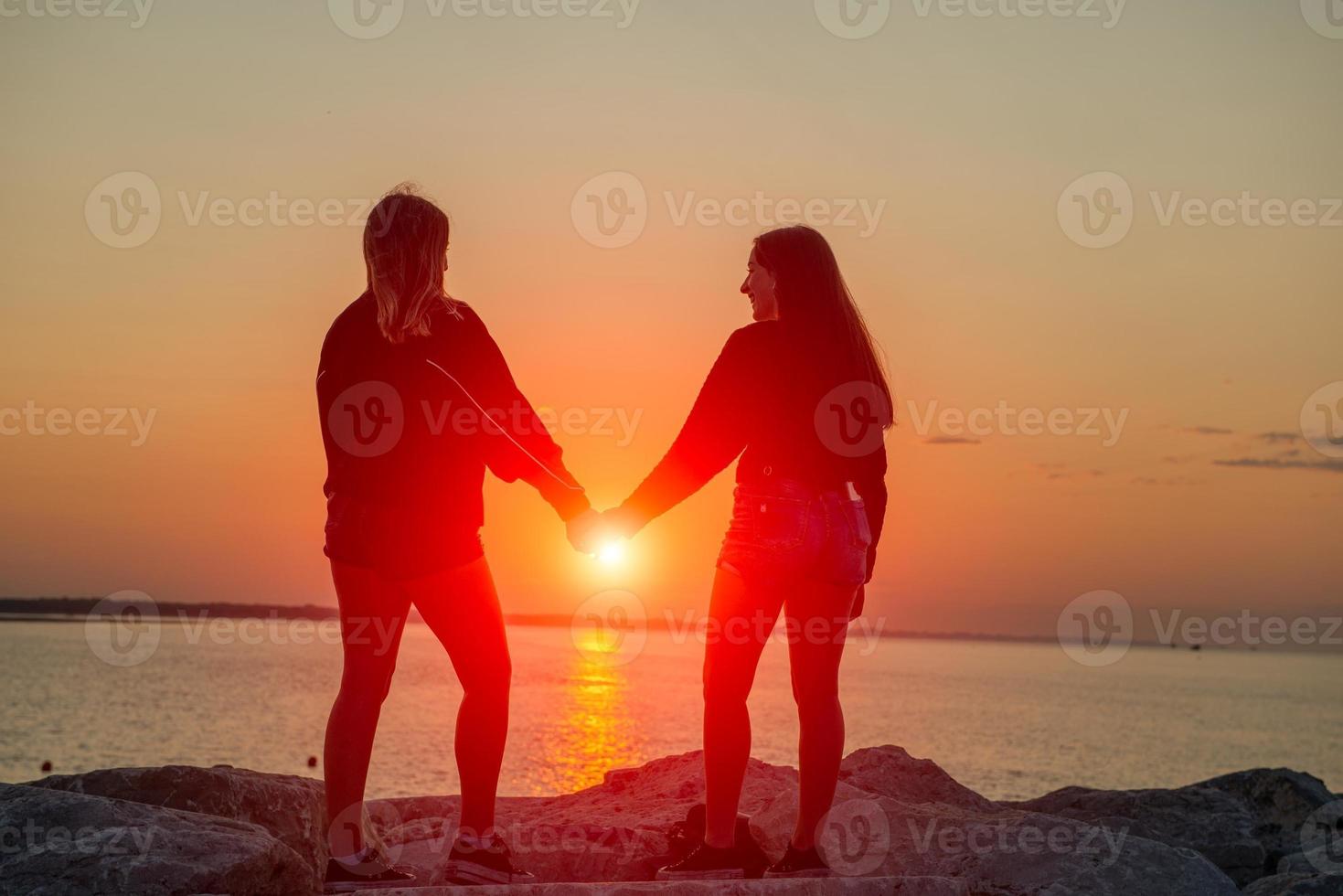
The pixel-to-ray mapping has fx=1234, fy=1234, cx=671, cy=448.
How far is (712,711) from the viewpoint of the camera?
546 centimetres

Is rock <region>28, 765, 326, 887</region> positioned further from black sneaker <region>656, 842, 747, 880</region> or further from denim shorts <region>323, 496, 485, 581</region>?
black sneaker <region>656, 842, 747, 880</region>

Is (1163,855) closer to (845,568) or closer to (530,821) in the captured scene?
(845,568)

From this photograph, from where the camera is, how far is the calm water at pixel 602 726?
34.3m

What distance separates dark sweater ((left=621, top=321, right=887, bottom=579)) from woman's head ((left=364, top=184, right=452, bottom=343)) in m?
1.32

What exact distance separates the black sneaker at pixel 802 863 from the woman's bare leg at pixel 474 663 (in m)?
1.28

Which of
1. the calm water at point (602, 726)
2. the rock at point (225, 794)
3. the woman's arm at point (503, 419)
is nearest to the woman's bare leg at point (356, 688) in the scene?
the woman's arm at point (503, 419)

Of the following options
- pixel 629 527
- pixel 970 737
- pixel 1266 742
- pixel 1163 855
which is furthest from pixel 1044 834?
pixel 1266 742

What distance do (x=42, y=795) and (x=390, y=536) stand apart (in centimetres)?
189

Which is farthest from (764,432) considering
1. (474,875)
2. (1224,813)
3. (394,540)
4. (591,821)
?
(1224,813)

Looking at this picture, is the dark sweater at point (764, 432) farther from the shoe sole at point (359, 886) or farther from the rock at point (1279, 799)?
the rock at point (1279, 799)

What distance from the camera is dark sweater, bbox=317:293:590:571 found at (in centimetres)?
521

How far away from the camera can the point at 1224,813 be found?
335 inches

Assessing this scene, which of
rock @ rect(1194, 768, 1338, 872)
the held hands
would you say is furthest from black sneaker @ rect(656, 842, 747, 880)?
rock @ rect(1194, 768, 1338, 872)

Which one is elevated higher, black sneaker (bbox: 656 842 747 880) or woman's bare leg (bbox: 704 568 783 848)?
woman's bare leg (bbox: 704 568 783 848)
